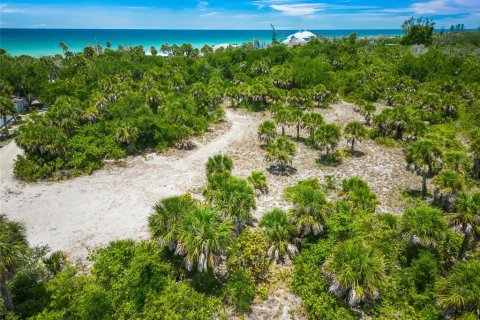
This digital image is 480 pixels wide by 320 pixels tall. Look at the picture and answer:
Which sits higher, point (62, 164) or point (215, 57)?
point (215, 57)

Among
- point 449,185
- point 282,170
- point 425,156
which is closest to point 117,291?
point 282,170

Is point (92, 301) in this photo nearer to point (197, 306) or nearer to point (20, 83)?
point (197, 306)

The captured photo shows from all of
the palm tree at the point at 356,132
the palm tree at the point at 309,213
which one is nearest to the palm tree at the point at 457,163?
the palm tree at the point at 356,132

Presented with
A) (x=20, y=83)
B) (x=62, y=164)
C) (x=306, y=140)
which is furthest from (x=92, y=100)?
(x=306, y=140)

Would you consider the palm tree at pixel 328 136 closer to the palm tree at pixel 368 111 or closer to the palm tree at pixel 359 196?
the palm tree at pixel 359 196

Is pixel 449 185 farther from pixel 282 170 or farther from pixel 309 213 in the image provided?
pixel 282 170

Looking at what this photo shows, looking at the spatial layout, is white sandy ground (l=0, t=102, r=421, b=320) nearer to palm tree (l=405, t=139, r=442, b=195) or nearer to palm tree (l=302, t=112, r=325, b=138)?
palm tree (l=302, t=112, r=325, b=138)
